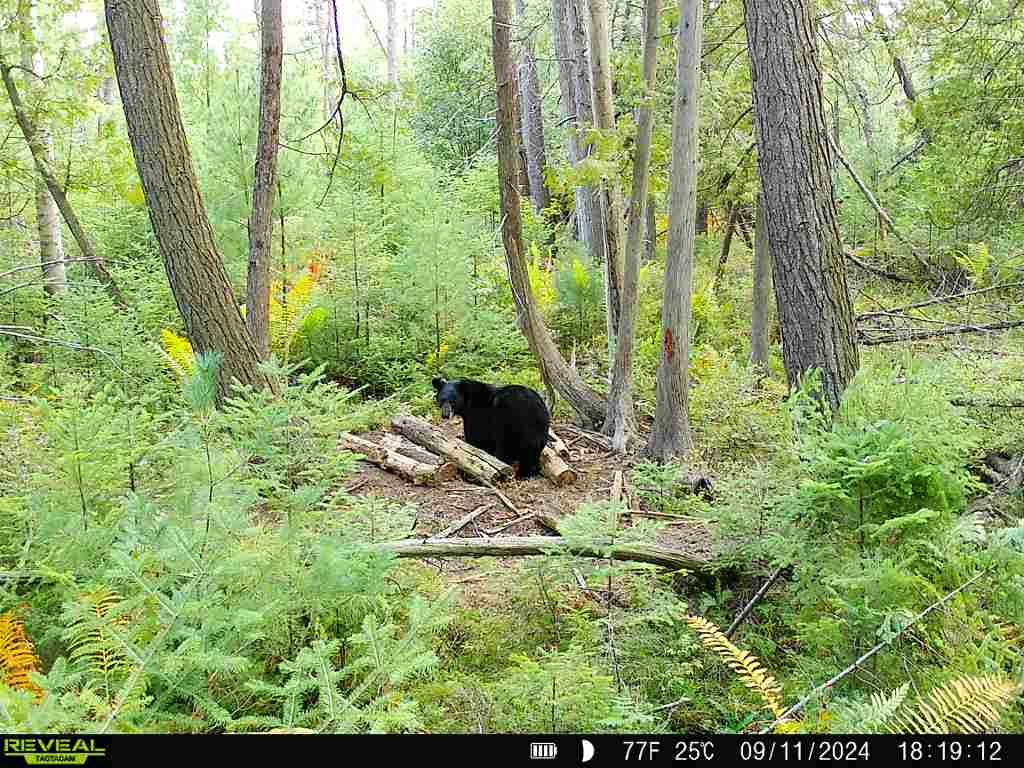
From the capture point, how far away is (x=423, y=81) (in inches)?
917

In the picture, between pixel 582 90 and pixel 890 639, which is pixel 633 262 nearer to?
pixel 582 90

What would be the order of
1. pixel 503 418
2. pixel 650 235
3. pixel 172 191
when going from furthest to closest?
pixel 650 235 < pixel 503 418 < pixel 172 191

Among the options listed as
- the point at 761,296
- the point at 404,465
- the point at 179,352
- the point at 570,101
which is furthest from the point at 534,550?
the point at 570,101

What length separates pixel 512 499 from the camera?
289 inches

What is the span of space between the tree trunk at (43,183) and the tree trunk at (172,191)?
3.37 m

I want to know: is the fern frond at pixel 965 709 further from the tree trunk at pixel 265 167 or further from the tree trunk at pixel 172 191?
the tree trunk at pixel 265 167

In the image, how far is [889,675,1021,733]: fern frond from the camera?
8.95 feet

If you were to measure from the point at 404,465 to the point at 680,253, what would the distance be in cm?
341
